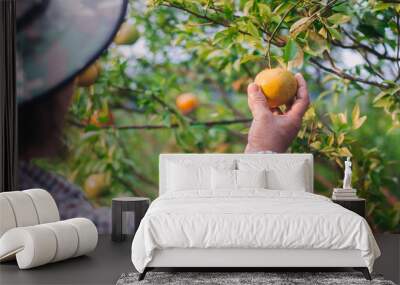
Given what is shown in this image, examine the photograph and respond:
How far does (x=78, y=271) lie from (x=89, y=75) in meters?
2.58

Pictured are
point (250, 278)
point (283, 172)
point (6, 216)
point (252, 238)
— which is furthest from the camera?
point (283, 172)

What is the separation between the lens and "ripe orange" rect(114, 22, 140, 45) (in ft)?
22.3

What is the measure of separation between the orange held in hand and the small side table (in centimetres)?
153

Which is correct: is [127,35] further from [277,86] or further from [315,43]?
[315,43]

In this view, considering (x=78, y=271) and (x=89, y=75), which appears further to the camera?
Answer: (x=89, y=75)

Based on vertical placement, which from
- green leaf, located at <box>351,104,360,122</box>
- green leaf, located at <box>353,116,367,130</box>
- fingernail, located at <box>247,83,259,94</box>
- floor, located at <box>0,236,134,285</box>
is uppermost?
fingernail, located at <box>247,83,259,94</box>

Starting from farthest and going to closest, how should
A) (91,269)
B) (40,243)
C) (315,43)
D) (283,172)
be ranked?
1. (315,43)
2. (283,172)
3. (91,269)
4. (40,243)

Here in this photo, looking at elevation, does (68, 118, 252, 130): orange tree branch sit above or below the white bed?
above

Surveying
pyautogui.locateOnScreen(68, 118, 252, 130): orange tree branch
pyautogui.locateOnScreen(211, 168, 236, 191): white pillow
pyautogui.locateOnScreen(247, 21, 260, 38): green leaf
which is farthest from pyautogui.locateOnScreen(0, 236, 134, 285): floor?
pyautogui.locateOnScreen(247, 21, 260, 38): green leaf

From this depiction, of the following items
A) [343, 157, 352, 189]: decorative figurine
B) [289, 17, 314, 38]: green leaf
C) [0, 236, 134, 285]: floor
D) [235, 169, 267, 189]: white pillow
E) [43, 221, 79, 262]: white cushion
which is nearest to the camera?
[0, 236, 134, 285]: floor

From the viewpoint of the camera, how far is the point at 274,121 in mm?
6395

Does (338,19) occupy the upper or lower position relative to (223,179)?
upper

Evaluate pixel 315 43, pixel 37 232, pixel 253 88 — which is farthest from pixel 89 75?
pixel 37 232

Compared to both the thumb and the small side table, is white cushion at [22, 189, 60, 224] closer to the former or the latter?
the small side table
